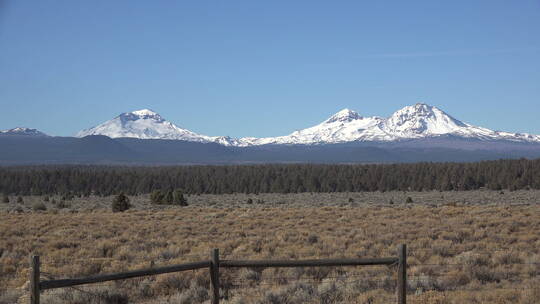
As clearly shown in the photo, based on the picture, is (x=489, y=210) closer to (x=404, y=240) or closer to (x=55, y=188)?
(x=404, y=240)

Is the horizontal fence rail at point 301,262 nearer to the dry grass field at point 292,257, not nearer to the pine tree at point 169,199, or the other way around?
the dry grass field at point 292,257

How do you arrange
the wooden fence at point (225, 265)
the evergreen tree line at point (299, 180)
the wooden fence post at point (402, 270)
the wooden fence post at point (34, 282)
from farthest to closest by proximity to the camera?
1. the evergreen tree line at point (299, 180)
2. the wooden fence post at point (402, 270)
3. the wooden fence at point (225, 265)
4. the wooden fence post at point (34, 282)

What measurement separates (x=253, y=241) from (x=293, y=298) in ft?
26.7

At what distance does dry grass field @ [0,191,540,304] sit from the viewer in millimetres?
12484

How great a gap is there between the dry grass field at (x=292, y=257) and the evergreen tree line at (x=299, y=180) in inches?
3399

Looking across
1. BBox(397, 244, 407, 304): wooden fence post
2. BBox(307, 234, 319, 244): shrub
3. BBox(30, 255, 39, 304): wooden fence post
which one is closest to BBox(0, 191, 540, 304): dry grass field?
BBox(307, 234, 319, 244): shrub

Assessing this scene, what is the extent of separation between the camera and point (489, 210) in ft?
112

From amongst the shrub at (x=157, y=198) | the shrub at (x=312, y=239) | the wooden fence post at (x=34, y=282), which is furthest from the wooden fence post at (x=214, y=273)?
the shrub at (x=157, y=198)

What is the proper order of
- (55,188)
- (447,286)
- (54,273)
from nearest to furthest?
1. (447,286)
2. (54,273)
3. (55,188)

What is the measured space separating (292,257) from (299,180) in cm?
10852

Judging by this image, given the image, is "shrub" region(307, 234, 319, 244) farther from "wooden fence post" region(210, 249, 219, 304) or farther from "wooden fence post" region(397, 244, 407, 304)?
"wooden fence post" region(210, 249, 219, 304)

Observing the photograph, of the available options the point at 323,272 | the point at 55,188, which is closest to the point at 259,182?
the point at 55,188

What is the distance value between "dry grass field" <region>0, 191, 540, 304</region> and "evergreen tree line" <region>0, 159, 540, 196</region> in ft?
283

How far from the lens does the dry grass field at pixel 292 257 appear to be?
12484mm
